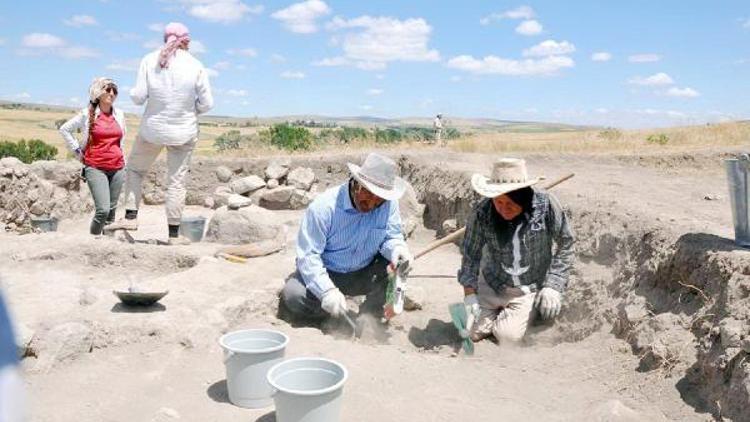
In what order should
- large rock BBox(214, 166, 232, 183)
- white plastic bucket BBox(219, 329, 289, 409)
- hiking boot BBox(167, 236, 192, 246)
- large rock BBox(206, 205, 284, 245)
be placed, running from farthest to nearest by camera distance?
1. large rock BBox(214, 166, 232, 183)
2. large rock BBox(206, 205, 284, 245)
3. hiking boot BBox(167, 236, 192, 246)
4. white plastic bucket BBox(219, 329, 289, 409)

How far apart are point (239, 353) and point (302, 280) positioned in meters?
1.36

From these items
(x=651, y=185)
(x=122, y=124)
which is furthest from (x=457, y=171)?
(x=122, y=124)

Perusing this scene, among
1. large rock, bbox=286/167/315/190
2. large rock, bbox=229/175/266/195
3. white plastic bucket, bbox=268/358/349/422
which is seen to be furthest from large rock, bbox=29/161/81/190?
white plastic bucket, bbox=268/358/349/422

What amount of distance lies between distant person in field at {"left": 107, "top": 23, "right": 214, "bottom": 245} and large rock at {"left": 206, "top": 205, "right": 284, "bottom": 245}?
937 mm

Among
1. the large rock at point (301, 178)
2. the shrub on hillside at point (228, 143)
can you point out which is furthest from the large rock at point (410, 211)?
the shrub on hillside at point (228, 143)

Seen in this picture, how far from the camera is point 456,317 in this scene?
14.2 feet

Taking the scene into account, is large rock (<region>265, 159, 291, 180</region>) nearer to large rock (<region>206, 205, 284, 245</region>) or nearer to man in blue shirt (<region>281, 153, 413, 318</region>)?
large rock (<region>206, 205, 284, 245</region>)

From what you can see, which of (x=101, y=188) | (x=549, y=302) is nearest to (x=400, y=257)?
(x=549, y=302)

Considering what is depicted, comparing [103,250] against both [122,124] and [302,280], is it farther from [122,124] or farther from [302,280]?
[302,280]

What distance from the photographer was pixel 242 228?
686 centimetres

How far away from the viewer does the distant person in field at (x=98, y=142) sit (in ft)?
20.1

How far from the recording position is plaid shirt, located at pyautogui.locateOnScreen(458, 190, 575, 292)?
13.9ft

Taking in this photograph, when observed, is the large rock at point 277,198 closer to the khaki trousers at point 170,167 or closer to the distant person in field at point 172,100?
the khaki trousers at point 170,167

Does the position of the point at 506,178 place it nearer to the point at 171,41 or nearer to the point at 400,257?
the point at 400,257
